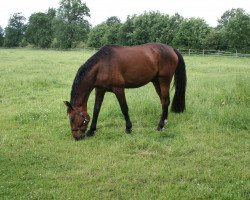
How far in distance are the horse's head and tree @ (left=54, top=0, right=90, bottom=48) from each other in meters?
67.4

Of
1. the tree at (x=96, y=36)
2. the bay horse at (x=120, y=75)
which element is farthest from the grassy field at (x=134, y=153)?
the tree at (x=96, y=36)

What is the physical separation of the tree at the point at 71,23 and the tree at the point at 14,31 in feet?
75.5

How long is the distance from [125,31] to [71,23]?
1823 centimetres

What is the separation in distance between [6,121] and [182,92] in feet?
16.3

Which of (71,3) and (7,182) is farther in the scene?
(71,3)

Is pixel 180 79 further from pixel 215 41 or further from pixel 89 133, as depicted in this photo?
pixel 215 41

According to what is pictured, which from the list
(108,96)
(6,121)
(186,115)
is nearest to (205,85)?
(108,96)

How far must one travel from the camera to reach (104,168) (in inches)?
243

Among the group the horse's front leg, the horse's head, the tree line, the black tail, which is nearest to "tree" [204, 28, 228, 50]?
the tree line

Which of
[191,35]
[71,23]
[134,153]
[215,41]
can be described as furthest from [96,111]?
[71,23]

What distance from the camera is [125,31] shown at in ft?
202

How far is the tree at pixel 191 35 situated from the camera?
49.7m

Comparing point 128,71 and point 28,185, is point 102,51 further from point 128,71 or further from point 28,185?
point 28,185

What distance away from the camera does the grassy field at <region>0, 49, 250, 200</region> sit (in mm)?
5348
